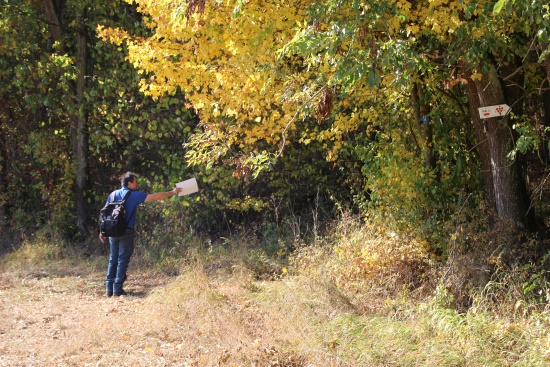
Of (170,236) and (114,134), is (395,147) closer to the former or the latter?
(170,236)

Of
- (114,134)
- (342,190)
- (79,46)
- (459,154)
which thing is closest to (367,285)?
(459,154)

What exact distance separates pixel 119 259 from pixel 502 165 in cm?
509

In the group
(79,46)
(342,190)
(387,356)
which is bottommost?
(387,356)

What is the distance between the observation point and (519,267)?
7.01 metres

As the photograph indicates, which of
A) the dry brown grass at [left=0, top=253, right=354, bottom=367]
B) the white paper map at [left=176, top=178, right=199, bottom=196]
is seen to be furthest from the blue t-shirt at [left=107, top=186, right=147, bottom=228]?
the dry brown grass at [left=0, top=253, right=354, bottom=367]

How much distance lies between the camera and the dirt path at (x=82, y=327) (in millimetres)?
6215

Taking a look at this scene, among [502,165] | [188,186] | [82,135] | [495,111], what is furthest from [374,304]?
[82,135]

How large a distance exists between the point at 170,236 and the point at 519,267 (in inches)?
265

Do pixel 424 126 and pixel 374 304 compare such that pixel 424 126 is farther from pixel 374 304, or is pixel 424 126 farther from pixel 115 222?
pixel 115 222

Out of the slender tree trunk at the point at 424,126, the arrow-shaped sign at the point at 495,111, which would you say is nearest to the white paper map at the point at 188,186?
the slender tree trunk at the point at 424,126

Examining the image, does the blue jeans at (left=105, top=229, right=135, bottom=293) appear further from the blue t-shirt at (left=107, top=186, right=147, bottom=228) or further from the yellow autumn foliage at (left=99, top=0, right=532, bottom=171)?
the yellow autumn foliage at (left=99, top=0, right=532, bottom=171)

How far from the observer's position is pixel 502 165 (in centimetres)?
823

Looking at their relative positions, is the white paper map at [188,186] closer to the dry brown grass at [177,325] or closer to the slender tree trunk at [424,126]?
the dry brown grass at [177,325]

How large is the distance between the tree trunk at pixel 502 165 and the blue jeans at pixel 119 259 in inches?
189
